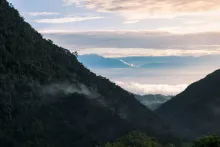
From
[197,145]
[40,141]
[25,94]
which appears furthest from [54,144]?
[197,145]

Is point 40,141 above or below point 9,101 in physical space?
below

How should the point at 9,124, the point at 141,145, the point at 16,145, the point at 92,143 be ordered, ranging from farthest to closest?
the point at 92,143, the point at 9,124, the point at 16,145, the point at 141,145

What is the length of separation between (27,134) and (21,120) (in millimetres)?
9587

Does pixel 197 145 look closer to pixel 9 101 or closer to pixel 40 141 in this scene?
pixel 40 141

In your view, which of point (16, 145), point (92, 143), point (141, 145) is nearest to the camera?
point (141, 145)

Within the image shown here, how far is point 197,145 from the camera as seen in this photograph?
230 ft

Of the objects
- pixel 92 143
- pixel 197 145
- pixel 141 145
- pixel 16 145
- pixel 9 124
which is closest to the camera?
pixel 197 145

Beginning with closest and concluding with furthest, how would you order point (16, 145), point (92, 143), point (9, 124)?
point (16, 145), point (9, 124), point (92, 143)

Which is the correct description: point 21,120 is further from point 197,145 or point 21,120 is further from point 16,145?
point 197,145

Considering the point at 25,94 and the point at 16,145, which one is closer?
the point at 16,145

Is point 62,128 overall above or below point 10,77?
below

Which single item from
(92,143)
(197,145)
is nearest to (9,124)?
(92,143)

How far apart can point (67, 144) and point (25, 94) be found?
34858mm

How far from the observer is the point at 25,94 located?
196500 mm
